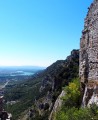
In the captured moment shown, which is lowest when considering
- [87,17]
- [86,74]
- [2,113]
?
[2,113]

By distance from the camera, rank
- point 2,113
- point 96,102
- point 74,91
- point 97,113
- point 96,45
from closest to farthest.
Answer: point 97,113
point 96,102
point 96,45
point 74,91
point 2,113

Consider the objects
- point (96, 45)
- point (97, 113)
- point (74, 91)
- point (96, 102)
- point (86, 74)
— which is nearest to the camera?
point (97, 113)

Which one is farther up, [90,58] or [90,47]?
[90,47]

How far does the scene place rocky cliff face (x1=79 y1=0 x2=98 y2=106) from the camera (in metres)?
26.8

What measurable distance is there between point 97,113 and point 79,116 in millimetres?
1209

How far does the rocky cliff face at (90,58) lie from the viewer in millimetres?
26828

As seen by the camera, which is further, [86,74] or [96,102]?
[86,74]

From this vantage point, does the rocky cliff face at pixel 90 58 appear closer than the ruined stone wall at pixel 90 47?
Yes

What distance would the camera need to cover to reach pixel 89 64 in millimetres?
28547

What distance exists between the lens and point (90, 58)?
28.3 metres

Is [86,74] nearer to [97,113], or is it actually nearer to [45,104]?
[97,113]

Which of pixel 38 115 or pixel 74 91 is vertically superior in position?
pixel 74 91

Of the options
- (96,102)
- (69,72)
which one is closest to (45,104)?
(69,72)

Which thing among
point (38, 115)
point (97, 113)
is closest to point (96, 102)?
point (97, 113)
